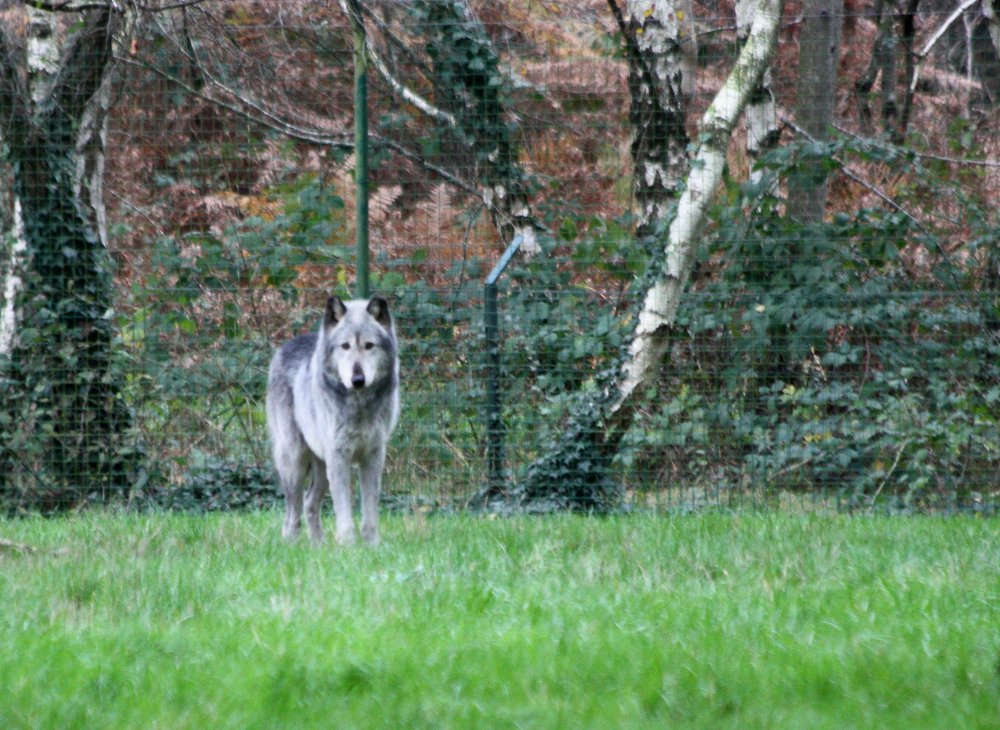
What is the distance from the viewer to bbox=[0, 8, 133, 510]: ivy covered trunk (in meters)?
8.44

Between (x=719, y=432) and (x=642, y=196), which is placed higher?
(x=642, y=196)

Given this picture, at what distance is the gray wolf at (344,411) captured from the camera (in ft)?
21.6

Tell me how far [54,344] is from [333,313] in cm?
294

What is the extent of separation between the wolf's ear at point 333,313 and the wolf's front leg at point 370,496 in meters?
0.83

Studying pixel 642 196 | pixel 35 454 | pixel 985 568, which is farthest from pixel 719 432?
pixel 35 454

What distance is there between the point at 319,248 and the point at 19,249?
7.36ft

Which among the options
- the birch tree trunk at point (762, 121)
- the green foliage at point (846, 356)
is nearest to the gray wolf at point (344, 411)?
the green foliage at point (846, 356)

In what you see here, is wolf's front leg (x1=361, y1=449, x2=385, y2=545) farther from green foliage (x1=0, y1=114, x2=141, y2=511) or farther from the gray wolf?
green foliage (x1=0, y1=114, x2=141, y2=511)

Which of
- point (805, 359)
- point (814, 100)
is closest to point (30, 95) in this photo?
point (814, 100)

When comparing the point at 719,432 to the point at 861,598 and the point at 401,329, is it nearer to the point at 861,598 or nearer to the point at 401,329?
the point at 401,329

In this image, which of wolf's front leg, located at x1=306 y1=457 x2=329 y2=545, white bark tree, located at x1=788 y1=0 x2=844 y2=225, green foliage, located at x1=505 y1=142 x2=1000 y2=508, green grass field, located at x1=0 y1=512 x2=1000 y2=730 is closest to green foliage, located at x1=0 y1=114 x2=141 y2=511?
wolf's front leg, located at x1=306 y1=457 x2=329 y2=545

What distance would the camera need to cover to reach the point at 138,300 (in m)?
8.50

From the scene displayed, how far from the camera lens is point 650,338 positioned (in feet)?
26.8

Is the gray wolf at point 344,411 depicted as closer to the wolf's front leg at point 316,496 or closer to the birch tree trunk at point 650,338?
the wolf's front leg at point 316,496
